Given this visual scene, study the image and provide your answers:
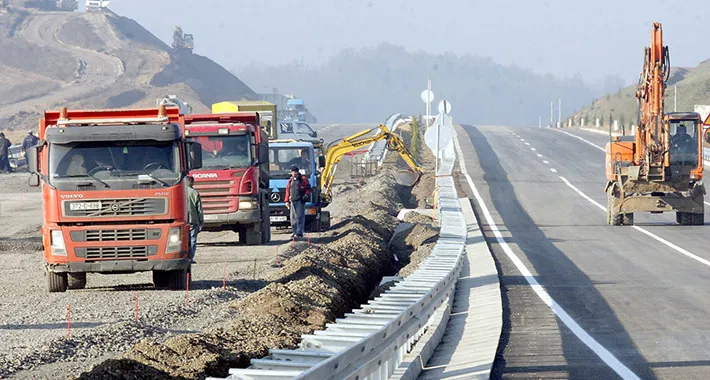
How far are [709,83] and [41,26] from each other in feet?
232

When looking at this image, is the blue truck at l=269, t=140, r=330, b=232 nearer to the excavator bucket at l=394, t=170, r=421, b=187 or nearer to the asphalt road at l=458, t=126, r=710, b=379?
the asphalt road at l=458, t=126, r=710, b=379

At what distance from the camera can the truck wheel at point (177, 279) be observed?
16828mm

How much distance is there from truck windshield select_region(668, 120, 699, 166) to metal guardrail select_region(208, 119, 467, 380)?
1772 cm

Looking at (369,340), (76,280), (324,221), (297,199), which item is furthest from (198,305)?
(324,221)

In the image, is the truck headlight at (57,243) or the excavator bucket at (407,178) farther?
the excavator bucket at (407,178)

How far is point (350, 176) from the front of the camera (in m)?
53.0

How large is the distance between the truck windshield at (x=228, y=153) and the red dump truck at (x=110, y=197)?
26.6 feet

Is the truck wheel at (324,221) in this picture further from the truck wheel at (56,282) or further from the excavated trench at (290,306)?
the truck wheel at (56,282)

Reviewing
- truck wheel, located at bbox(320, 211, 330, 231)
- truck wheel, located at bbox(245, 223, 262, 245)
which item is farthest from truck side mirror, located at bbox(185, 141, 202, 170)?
truck wheel, located at bbox(320, 211, 330, 231)

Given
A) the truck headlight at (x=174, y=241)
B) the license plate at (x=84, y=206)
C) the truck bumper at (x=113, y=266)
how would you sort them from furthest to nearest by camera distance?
the truck headlight at (x=174, y=241) → the truck bumper at (x=113, y=266) → the license plate at (x=84, y=206)

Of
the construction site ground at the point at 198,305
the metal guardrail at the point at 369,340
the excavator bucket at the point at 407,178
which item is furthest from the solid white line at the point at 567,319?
the excavator bucket at the point at 407,178

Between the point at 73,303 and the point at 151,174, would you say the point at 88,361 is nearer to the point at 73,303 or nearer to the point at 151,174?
the point at 73,303

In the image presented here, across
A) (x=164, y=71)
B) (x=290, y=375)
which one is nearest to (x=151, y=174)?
(x=290, y=375)

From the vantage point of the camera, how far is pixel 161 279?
17.2m
